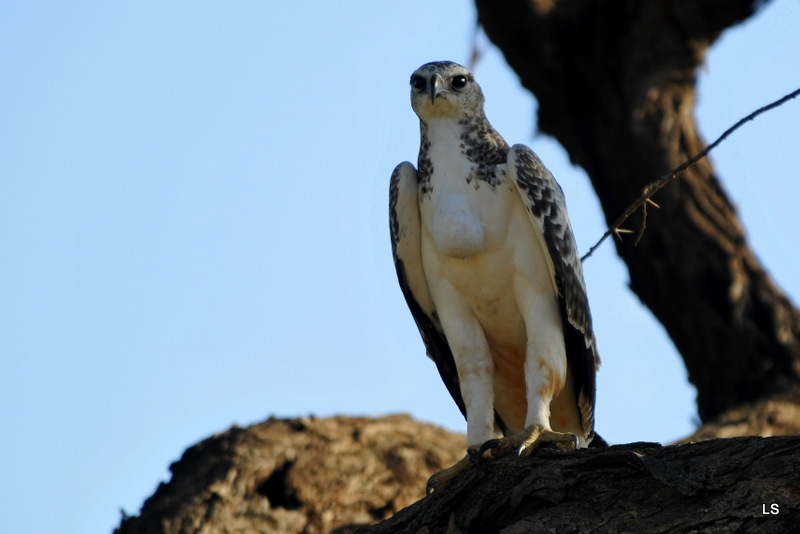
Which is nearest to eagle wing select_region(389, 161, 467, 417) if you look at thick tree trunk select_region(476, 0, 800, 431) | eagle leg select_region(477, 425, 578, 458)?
eagle leg select_region(477, 425, 578, 458)

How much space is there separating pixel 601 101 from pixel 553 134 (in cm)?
67

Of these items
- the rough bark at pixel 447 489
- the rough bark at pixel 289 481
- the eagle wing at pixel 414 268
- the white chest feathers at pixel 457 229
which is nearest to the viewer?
the rough bark at pixel 447 489

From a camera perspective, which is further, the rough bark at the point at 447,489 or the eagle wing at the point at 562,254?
the eagle wing at the point at 562,254

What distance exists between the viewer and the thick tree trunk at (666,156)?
934cm

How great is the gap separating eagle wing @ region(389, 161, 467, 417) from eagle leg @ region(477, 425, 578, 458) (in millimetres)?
888

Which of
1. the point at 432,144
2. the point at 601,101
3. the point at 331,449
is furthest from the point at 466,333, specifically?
the point at 601,101

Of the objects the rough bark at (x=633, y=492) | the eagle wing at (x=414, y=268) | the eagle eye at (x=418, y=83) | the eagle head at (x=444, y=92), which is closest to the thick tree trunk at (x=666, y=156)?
the eagle wing at (x=414, y=268)

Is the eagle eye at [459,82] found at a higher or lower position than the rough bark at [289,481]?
higher

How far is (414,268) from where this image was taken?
6566 millimetres

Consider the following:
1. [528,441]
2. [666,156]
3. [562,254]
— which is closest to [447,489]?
[528,441]

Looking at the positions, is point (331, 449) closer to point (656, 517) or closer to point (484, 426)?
point (484, 426)

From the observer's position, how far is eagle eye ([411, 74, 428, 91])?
6.61m

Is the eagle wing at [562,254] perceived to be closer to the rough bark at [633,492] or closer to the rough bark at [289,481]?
the rough bark at [633,492]

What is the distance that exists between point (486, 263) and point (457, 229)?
32 centimetres
